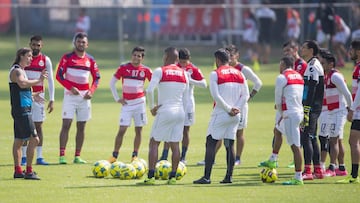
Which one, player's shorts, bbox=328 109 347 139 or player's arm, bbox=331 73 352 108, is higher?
player's arm, bbox=331 73 352 108

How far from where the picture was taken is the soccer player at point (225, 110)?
14.9m

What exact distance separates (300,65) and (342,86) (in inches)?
50.9

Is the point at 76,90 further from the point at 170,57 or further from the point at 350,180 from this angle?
the point at 350,180

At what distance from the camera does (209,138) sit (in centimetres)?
1503

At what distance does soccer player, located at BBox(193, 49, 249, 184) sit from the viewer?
48.8 ft

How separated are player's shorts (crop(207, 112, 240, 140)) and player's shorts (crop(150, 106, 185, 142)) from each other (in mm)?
575

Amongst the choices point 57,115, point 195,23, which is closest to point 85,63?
point 57,115

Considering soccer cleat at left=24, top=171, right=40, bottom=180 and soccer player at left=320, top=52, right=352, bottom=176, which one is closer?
soccer cleat at left=24, top=171, right=40, bottom=180

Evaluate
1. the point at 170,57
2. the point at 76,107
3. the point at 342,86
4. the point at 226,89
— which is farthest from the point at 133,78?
the point at 342,86

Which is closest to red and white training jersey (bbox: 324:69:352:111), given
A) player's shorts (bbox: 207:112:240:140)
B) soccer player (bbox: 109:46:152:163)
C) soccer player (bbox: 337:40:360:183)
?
soccer player (bbox: 337:40:360:183)

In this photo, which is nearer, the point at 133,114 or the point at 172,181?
the point at 172,181

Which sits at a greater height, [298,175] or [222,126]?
[222,126]

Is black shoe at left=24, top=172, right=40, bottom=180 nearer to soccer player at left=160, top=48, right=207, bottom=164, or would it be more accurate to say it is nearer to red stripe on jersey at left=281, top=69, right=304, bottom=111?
soccer player at left=160, top=48, right=207, bottom=164

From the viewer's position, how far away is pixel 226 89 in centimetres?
1491
